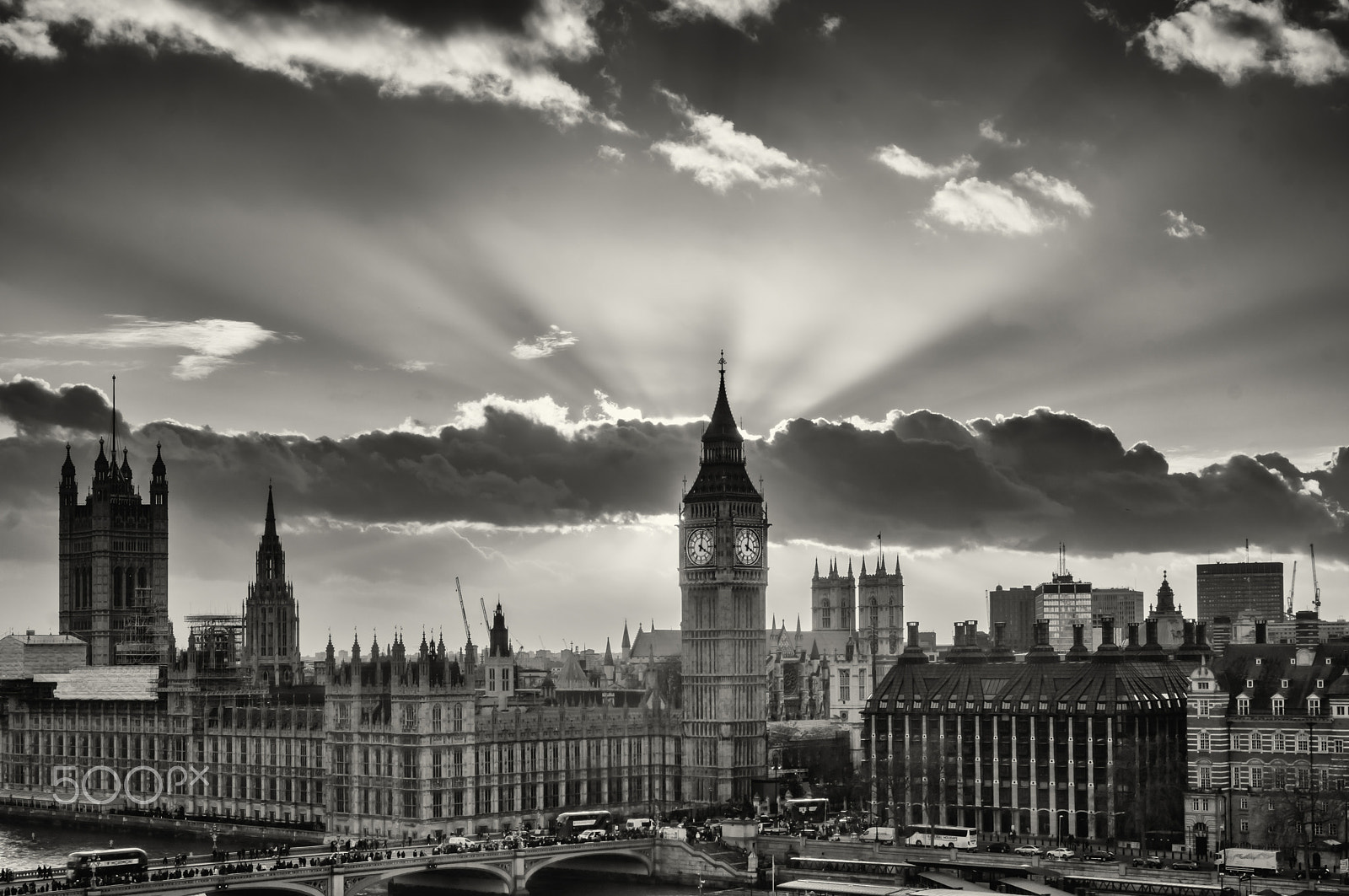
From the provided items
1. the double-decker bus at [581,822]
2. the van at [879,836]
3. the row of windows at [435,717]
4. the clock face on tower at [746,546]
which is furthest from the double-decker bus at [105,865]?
the clock face on tower at [746,546]

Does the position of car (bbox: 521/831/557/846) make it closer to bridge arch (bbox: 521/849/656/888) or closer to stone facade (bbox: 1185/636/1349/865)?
bridge arch (bbox: 521/849/656/888)

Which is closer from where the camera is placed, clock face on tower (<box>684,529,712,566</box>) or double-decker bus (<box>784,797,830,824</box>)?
double-decker bus (<box>784,797,830,824</box>)

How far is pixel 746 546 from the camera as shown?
184125mm

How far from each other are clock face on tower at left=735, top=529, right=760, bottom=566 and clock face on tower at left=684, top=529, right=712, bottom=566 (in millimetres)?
2325

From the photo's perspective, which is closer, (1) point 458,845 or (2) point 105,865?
(2) point 105,865

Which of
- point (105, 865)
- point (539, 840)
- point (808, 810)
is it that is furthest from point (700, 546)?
point (105, 865)

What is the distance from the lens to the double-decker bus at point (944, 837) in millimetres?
148875

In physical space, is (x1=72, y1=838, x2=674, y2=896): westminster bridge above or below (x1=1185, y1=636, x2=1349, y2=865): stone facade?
below

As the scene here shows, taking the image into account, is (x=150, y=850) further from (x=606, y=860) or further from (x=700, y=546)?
(x=700, y=546)

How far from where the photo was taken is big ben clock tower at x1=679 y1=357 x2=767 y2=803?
593ft

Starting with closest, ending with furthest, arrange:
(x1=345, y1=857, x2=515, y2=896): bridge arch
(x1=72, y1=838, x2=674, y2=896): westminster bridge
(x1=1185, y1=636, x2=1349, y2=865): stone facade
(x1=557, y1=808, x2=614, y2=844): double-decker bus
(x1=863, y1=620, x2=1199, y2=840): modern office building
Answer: (x1=72, y1=838, x2=674, y2=896): westminster bridge → (x1=345, y1=857, x2=515, y2=896): bridge arch → (x1=1185, y1=636, x2=1349, y2=865): stone facade → (x1=863, y1=620, x2=1199, y2=840): modern office building → (x1=557, y1=808, x2=614, y2=844): double-decker bus

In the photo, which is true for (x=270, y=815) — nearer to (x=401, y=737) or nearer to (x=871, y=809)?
(x=401, y=737)

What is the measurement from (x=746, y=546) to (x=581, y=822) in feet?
101

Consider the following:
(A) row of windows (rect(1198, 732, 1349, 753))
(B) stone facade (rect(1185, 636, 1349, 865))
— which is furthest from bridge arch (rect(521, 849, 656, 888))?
(A) row of windows (rect(1198, 732, 1349, 753))
